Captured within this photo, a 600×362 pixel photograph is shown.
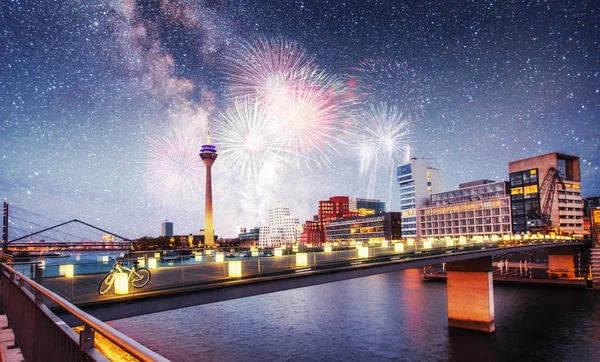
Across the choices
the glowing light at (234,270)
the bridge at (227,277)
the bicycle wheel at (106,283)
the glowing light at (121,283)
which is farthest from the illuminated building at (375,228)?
the glowing light at (121,283)

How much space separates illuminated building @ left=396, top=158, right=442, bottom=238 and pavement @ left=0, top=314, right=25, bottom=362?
6527 inches

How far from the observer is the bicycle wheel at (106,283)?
17.8m

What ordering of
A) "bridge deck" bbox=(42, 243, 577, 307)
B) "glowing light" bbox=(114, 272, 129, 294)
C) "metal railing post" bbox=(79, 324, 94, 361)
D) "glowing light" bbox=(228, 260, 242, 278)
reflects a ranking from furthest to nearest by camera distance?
"glowing light" bbox=(228, 260, 242, 278), "glowing light" bbox=(114, 272, 129, 294), "bridge deck" bbox=(42, 243, 577, 307), "metal railing post" bbox=(79, 324, 94, 361)

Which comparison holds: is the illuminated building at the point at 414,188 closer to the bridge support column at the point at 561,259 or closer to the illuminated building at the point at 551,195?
the illuminated building at the point at 551,195

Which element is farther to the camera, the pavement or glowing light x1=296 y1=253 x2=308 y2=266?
glowing light x1=296 y1=253 x2=308 y2=266

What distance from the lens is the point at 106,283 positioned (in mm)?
18062

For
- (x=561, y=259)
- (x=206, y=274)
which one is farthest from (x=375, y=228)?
(x=206, y=274)

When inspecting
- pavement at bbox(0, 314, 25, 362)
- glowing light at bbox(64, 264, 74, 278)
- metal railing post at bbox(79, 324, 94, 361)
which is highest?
metal railing post at bbox(79, 324, 94, 361)

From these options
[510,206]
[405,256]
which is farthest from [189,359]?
[510,206]

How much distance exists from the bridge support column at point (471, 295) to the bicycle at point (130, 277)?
3843cm

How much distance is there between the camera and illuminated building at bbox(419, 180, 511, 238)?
137 metres

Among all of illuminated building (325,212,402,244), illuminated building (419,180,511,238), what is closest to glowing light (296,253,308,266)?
illuminated building (419,180,511,238)

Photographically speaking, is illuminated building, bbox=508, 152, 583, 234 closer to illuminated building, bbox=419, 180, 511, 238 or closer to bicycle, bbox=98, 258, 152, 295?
illuminated building, bbox=419, 180, 511, 238

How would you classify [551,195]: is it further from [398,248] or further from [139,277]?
[139,277]
